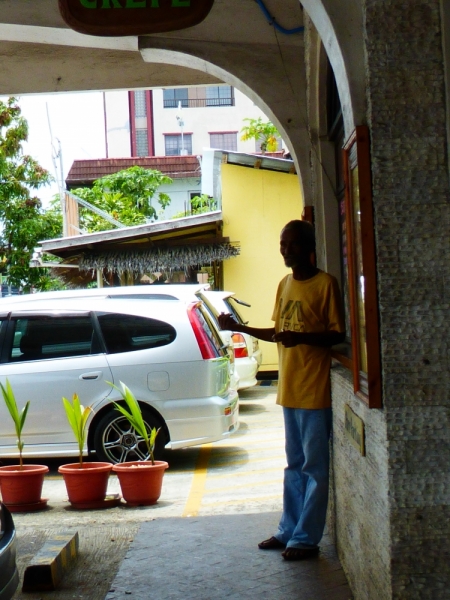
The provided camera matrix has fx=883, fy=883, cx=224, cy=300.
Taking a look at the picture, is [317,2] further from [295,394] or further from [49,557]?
[49,557]

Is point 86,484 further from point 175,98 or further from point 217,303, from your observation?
point 175,98

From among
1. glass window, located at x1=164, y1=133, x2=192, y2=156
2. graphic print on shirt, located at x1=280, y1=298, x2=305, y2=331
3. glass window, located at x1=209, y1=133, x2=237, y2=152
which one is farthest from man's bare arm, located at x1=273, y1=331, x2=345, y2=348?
glass window, located at x1=164, y1=133, x2=192, y2=156

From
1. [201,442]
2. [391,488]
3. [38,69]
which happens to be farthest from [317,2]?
[201,442]

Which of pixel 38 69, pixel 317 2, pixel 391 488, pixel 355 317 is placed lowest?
pixel 391 488

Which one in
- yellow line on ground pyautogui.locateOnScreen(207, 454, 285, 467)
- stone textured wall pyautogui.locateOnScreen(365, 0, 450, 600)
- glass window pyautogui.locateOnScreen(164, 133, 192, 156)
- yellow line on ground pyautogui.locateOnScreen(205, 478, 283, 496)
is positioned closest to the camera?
stone textured wall pyautogui.locateOnScreen(365, 0, 450, 600)

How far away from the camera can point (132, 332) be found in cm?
959

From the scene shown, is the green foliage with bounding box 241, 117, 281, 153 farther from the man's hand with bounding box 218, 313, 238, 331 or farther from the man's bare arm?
the man's bare arm

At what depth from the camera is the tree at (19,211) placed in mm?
24344

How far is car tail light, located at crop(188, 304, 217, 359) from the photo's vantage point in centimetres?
938

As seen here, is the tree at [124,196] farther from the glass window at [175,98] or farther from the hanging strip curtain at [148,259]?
the glass window at [175,98]

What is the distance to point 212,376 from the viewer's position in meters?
9.35

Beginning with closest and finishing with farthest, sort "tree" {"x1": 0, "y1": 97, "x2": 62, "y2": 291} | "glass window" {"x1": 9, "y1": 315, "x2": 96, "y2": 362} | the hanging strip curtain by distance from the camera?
"glass window" {"x1": 9, "y1": 315, "x2": 96, "y2": 362} → the hanging strip curtain → "tree" {"x1": 0, "y1": 97, "x2": 62, "y2": 291}

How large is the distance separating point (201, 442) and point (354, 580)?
477cm

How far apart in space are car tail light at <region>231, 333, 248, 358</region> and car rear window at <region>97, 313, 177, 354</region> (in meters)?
4.22
